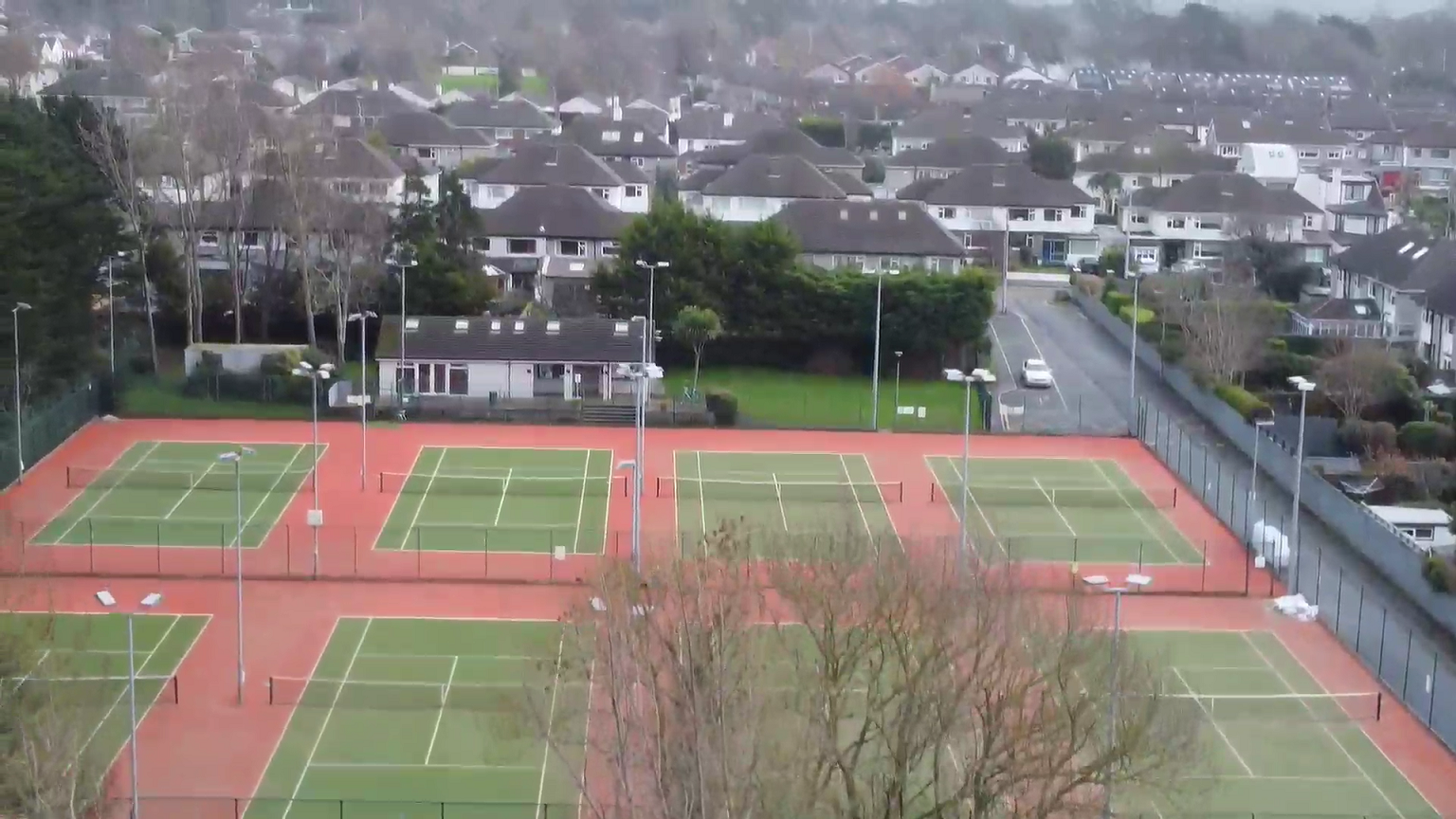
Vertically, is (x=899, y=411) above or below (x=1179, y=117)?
below

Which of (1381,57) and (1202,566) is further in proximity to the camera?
(1381,57)

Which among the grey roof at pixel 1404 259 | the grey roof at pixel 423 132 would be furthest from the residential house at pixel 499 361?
the grey roof at pixel 423 132

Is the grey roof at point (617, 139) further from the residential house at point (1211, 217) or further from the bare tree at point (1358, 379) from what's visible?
the bare tree at point (1358, 379)

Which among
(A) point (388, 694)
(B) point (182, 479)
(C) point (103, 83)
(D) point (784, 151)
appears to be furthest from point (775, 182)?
(A) point (388, 694)

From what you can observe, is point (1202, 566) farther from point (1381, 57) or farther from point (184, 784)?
point (1381, 57)

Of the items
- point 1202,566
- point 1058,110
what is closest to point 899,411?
point 1202,566

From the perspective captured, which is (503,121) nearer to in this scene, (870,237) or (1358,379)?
(870,237)

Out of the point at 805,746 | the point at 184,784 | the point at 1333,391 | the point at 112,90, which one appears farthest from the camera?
the point at 112,90
